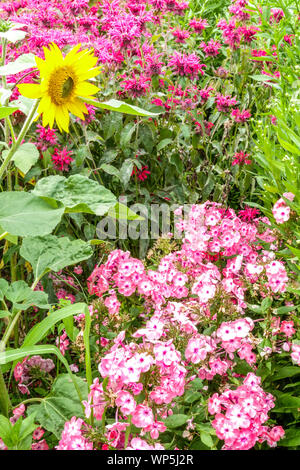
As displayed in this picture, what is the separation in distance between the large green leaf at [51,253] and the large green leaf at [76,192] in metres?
0.19

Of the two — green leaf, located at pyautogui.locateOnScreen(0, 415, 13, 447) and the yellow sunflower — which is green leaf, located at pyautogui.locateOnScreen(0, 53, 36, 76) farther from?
green leaf, located at pyautogui.locateOnScreen(0, 415, 13, 447)

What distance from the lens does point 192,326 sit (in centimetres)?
132

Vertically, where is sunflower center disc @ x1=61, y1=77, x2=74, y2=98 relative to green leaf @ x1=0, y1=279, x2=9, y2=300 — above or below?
above

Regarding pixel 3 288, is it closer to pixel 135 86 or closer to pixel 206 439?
pixel 206 439

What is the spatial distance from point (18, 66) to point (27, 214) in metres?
0.31

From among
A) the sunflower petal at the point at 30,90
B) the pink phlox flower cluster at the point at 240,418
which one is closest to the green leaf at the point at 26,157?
the sunflower petal at the point at 30,90

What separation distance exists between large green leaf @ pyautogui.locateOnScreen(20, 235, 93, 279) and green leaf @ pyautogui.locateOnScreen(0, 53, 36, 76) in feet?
1.64

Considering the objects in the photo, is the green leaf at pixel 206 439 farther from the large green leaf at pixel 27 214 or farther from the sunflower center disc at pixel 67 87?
the sunflower center disc at pixel 67 87

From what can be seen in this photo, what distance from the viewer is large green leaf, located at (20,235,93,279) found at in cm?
143

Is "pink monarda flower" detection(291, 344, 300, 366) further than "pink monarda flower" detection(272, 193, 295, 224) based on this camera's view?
No

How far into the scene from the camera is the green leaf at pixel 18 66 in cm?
108

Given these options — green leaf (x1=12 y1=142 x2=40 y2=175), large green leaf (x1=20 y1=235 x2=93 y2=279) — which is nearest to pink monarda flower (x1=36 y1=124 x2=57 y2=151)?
green leaf (x1=12 y1=142 x2=40 y2=175)
